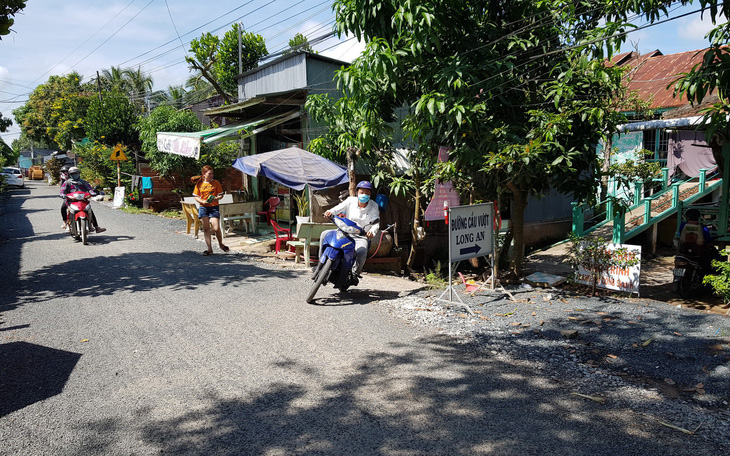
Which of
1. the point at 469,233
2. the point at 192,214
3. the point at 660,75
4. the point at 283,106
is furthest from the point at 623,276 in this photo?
→ the point at 660,75

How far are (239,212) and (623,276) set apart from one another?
30.3 ft

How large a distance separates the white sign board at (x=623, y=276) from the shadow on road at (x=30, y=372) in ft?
23.8

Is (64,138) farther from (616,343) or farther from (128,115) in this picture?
(616,343)

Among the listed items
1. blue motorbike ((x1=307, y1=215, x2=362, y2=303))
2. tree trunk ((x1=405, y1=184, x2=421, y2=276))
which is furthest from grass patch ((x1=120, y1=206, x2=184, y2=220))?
blue motorbike ((x1=307, y1=215, x2=362, y2=303))

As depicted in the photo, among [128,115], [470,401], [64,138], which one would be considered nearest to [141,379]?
[470,401]

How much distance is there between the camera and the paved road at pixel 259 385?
3.23m

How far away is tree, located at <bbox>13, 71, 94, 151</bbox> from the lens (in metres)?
39.3

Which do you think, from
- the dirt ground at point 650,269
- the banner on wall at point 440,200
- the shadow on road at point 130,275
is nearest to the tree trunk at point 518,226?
the banner on wall at point 440,200

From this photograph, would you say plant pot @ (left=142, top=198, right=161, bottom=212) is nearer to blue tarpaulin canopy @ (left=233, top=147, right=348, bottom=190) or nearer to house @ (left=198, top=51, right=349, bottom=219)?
house @ (left=198, top=51, right=349, bottom=219)

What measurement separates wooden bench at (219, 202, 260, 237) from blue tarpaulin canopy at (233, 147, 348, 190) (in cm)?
223

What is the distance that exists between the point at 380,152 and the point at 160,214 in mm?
11437

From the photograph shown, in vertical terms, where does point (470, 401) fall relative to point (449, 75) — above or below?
below

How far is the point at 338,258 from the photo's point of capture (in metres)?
6.81

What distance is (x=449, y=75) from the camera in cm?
715
